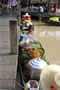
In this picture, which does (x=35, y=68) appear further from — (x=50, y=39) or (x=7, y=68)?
(x=50, y=39)

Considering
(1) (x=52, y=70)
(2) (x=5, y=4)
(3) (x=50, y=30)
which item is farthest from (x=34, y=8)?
(1) (x=52, y=70)

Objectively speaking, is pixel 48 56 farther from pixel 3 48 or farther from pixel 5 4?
pixel 5 4

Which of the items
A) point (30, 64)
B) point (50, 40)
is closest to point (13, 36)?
point (30, 64)

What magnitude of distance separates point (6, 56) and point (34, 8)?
9188mm

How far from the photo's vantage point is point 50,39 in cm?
773

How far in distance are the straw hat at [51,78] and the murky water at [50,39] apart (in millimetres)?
4196

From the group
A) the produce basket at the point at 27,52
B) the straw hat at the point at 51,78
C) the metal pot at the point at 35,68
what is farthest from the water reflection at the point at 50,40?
the straw hat at the point at 51,78

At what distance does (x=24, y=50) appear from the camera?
4.04 metres

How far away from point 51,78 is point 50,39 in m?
6.58

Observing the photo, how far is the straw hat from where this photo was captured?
3.87ft

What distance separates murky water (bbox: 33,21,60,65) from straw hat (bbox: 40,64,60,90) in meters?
4.20

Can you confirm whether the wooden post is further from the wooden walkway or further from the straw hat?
the straw hat

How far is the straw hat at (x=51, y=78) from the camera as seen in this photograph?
1.18 m

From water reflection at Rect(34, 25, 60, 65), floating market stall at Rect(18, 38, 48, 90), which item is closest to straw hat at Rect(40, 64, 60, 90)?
floating market stall at Rect(18, 38, 48, 90)
